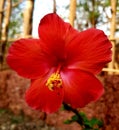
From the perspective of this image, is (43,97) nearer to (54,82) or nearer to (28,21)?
(54,82)

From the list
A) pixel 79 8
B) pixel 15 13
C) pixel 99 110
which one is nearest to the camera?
pixel 99 110

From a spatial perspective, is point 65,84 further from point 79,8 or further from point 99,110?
point 79,8

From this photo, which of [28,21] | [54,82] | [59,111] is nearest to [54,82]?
[54,82]

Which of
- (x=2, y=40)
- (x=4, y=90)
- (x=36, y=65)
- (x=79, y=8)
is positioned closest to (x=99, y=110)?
(x=36, y=65)

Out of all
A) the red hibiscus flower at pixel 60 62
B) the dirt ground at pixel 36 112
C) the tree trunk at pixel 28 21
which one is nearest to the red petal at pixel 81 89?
the red hibiscus flower at pixel 60 62

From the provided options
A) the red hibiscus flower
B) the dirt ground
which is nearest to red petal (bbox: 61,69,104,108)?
A: the red hibiscus flower

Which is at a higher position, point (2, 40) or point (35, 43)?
point (35, 43)

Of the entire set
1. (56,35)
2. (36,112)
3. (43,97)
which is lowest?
(36,112)
